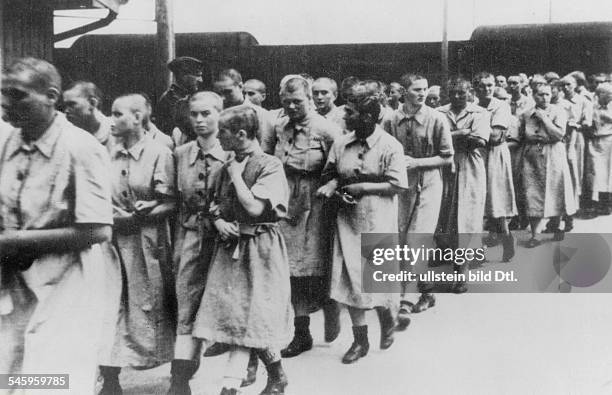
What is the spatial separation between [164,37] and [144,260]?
116 centimetres

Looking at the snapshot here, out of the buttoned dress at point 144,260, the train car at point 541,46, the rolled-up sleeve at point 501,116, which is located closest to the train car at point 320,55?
the train car at point 541,46

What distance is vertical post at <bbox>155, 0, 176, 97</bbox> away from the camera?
3.71 metres

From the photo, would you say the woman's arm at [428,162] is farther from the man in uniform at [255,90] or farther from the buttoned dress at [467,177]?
the man in uniform at [255,90]

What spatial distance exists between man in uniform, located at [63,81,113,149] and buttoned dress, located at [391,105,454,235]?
57.2 inches

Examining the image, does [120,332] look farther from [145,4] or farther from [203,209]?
[145,4]

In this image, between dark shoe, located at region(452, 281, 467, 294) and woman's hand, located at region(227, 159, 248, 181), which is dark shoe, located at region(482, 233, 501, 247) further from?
woman's hand, located at region(227, 159, 248, 181)

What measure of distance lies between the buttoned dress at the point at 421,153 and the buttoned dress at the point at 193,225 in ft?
3.38

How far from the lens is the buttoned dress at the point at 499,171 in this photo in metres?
A: 4.12

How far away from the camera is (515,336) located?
3.87 meters

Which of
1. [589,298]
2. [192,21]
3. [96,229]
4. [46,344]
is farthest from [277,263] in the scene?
[589,298]

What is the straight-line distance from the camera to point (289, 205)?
11.8 ft

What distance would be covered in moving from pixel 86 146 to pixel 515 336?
237 centimetres

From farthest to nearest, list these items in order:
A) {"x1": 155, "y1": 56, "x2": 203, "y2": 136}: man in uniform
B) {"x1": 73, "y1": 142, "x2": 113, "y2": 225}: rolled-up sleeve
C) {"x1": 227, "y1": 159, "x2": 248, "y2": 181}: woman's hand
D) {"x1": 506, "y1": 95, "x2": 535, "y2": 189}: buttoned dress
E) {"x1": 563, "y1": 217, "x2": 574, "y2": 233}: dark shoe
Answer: {"x1": 506, "y1": 95, "x2": 535, "y2": 189}: buttoned dress < {"x1": 563, "y1": 217, "x2": 574, "y2": 233}: dark shoe < {"x1": 155, "y1": 56, "x2": 203, "y2": 136}: man in uniform < {"x1": 227, "y1": 159, "x2": 248, "y2": 181}: woman's hand < {"x1": 73, "y1": 142, "x2": 113, "y2": 225}: rolled-up sleeve

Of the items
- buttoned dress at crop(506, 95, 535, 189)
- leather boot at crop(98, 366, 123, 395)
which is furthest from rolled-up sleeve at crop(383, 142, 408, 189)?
leather boot at crop(98, 366, 123, 395)
